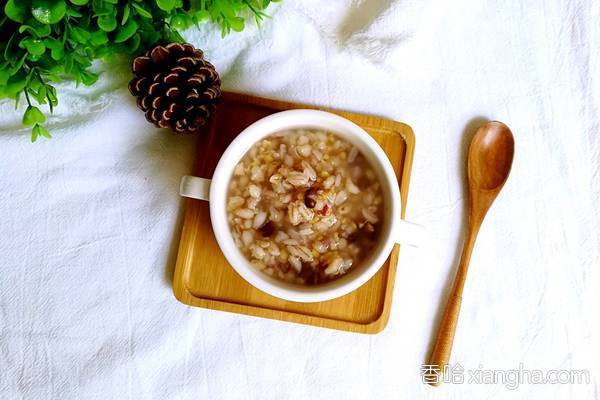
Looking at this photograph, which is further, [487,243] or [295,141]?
[487,243]

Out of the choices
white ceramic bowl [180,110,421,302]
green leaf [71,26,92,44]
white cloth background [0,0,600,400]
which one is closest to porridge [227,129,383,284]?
white ceramic bowl [180,110,421,302]

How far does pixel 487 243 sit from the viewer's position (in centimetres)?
93

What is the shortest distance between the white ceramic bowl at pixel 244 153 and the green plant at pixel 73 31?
0.47 feet

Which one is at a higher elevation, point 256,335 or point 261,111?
point 261,111

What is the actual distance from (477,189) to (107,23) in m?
0.57

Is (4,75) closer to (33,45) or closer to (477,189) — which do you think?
(33,45)

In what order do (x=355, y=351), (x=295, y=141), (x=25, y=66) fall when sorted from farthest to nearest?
1. (x=355, y=351)
2. (x=295, y=141)
3. (x=25, y=66)

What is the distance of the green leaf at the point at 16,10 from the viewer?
614 millimetres

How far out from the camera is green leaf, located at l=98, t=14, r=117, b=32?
0.68m

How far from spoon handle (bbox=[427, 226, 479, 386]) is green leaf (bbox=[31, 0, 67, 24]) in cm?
63

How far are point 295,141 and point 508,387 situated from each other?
506 millimetres

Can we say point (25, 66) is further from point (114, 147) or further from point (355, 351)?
point (355, 351)

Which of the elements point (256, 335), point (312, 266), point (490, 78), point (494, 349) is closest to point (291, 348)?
point (256, 335)

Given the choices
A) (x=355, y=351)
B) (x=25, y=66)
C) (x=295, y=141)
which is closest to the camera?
(x=25, y=66)
